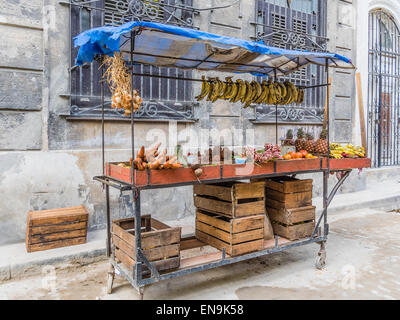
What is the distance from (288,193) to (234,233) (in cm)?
106

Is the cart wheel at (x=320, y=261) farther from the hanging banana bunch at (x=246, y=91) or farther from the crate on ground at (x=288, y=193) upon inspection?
the hanging banana bunch at (x=246, y=91)

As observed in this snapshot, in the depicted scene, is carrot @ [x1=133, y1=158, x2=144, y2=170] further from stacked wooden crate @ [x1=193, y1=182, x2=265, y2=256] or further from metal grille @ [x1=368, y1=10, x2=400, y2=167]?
metal grille @ [x1=368, y1=10, x2=400, y2=167]

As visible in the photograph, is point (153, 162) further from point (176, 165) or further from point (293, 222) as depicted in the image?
point (293, 222)

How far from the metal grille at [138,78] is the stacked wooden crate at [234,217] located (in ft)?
8.30

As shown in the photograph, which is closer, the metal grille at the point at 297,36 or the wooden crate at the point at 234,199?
the wooden crate at the point at 234,199

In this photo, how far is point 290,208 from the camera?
4.58 meters

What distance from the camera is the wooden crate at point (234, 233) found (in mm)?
3984

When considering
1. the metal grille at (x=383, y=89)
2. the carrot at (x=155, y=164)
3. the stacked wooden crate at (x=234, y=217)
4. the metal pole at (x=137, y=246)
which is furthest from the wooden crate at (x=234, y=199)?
the metal grille at (x=383, y=89)

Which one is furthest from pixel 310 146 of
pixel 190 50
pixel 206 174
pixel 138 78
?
pixel 138 78

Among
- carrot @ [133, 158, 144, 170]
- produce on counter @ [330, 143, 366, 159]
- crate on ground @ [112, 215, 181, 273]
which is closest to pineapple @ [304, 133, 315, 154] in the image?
produce on counter @ [330, 143, 366, 159]

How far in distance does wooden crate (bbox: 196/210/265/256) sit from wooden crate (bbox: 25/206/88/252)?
193 centimetres

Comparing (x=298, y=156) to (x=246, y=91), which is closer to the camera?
(x=298, y=156)
